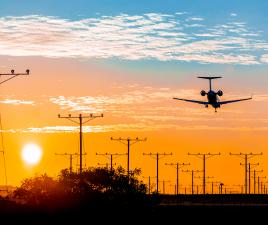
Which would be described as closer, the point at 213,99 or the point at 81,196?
the point at 81,196

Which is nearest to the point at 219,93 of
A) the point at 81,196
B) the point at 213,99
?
the point at 213,99

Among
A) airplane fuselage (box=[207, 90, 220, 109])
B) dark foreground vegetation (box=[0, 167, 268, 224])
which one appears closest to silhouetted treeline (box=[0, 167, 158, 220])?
dark foreground vegetation (box=[0, 167, 268, 224])

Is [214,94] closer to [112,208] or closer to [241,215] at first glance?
[241,215]

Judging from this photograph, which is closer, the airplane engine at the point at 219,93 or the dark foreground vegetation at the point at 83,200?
the dark foreground vegetation at the point at 83,200

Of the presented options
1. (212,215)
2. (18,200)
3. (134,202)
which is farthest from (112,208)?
(212,215)

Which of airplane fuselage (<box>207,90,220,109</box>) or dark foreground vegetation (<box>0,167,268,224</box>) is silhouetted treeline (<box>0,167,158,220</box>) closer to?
dark foreground vegetation (<box>0,167,268,224</box>)

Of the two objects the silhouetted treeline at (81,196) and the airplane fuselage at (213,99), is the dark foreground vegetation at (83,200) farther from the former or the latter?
the airplane fuselage at (213,99)

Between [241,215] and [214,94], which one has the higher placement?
[214,94]

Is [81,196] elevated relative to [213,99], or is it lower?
lower

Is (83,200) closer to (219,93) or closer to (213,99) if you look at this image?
(213,99)

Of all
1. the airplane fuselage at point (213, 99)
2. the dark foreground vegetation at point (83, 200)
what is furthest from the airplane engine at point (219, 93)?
the dark foreground vegetation at point (83, 200)

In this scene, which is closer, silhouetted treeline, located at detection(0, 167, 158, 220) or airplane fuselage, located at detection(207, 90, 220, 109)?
silhouetted treeline, located at detection(0, 167, 158, 220)
